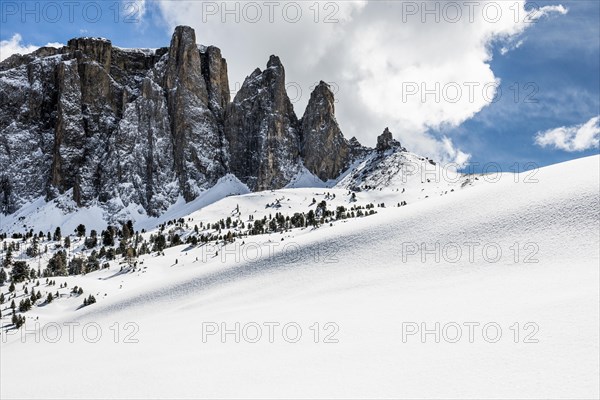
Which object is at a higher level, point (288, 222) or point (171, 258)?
point (288, 222)

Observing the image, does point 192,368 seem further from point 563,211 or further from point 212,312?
point 563,211

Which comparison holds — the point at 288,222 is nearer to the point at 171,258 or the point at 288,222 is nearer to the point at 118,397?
the point at 171,258

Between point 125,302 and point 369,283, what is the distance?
2810cm

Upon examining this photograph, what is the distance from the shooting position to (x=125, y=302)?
4228cm

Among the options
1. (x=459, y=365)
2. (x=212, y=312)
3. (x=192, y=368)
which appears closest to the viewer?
(x=459, y=365)

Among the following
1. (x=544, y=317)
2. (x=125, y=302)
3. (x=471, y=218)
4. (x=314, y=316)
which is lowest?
(x=125, y=302)

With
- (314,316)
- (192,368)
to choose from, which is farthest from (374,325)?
(192,368)

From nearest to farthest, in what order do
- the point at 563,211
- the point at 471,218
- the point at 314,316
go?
the point at 314,316 < the point at 563,211 < the point at 471,218

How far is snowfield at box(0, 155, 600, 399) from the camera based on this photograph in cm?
1164

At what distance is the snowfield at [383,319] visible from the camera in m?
11.6

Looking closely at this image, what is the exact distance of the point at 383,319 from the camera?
17.4m

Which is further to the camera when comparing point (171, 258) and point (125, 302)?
point (171, 258)

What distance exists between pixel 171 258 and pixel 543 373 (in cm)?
7731

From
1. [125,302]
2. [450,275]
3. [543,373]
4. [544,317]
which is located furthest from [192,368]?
[125,302]
